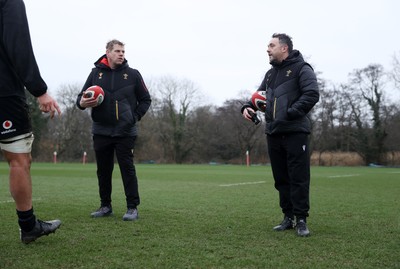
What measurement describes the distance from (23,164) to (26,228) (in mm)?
568

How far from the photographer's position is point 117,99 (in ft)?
18.6

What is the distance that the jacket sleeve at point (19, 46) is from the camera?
3480 millimetres

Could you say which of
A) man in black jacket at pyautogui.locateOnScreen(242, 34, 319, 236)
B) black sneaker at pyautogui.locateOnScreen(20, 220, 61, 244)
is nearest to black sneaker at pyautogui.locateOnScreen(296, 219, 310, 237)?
man in black jacket at pyautogui.locateOnScreen(242, 34, 319, 236)

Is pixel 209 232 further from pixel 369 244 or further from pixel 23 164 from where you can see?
pixel 23 164

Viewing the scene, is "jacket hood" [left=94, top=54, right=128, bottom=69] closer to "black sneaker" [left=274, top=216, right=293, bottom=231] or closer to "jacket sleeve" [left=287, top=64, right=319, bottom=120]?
"jacket sleeve" [left=287, top=64, right=319, bottom=120]

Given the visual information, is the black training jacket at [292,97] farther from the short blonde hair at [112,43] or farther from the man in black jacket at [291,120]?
the short blonde hair at [112,43]

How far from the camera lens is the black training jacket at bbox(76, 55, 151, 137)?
5621mm

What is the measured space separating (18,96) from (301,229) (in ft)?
9.87

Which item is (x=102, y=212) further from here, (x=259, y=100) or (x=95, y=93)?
(x=259, y=100)

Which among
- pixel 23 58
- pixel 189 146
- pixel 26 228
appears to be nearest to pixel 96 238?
pixel 26 228

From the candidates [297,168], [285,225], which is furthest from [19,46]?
[285,225]

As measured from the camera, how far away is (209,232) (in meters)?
4.53

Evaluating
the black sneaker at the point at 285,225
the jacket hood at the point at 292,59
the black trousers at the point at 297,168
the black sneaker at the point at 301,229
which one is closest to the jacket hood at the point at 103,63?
the jacket hood at the point at 292,59

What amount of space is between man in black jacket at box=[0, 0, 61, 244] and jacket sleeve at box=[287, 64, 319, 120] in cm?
242
